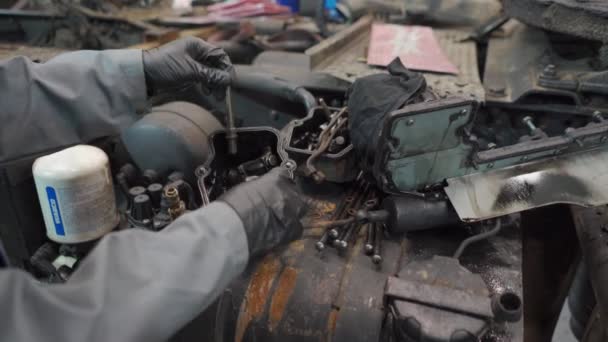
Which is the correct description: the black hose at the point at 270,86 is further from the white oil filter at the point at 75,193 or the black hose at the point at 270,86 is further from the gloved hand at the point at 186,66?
the white oil filter at the point at 75,193

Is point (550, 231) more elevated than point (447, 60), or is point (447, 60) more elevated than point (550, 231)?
point (447, 60)

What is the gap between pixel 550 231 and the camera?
1.68 meters

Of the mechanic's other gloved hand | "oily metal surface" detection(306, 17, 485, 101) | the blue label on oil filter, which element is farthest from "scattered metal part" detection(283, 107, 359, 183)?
the blue label on oil filter

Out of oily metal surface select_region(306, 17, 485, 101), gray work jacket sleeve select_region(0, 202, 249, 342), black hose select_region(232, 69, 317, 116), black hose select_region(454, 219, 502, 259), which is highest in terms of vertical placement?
oily metal surface select_region(306, 17, 485, 101)

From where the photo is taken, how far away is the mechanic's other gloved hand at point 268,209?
3.15 feet

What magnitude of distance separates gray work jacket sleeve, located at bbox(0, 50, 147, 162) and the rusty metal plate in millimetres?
962


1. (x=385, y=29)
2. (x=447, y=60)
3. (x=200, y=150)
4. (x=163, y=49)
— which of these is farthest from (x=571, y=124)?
(x=163, y=49)

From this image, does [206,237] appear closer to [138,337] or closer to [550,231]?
[138,337]

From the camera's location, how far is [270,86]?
1.71 metres

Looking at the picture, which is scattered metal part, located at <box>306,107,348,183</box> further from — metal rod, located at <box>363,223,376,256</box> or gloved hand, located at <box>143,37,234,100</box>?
gloved hand, located at <box>143,37,234,100</box>

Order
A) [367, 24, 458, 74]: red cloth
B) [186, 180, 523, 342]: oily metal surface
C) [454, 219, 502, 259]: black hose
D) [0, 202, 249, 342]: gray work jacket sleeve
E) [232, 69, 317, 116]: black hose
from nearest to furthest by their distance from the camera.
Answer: [0, 202, 249, 342]: gray work jacket sleeve → [186, 180, 523, 342]: oily metal surface → [454, 219, 502, 259]: black hose → [232, 69, 317, 116]: black hose → [367, 24, 458, 74]: red cloth

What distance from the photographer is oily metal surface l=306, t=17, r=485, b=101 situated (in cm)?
163

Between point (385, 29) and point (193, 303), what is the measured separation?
1739 millimetres

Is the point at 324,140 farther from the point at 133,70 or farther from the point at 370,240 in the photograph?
the point at 133,70
